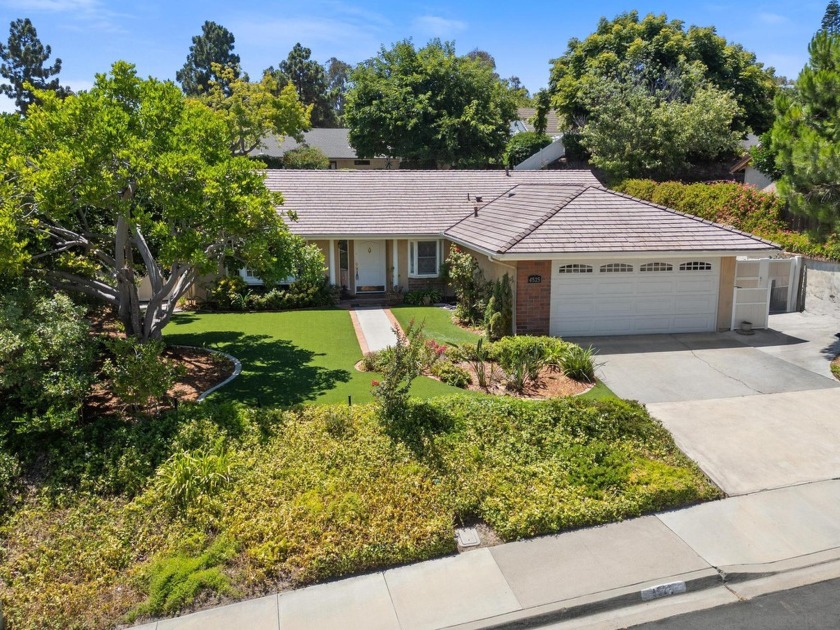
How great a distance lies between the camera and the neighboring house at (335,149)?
5097cm

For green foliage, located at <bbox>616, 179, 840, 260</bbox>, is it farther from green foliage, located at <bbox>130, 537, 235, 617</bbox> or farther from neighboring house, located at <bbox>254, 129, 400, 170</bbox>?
neighboring house, located at <bbox>254, 129, 400, 170</bbox>

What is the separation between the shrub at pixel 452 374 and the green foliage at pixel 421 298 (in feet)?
26.7

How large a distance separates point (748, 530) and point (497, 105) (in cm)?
3891

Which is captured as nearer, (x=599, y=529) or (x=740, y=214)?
(x=599, y=529)

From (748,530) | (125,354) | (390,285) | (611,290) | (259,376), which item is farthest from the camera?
(390,285)

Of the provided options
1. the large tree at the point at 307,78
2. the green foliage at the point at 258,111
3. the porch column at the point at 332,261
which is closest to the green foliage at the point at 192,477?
the porch column at the point at 332,261

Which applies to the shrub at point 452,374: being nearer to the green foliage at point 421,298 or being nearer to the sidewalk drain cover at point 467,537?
the sidewalk drain cover at point 467,537

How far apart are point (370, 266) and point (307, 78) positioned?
52649 millimetres

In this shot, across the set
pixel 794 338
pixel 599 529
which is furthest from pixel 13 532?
pixel 794 338

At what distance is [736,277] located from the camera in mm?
17266

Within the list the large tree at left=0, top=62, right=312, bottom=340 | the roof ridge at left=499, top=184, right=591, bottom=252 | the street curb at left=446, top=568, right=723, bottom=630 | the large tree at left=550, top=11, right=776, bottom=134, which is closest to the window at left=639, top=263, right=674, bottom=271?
the roof ridge at left=499, top=184, right=591, bottom=252

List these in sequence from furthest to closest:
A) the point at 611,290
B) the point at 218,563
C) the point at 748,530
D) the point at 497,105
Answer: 1. the point at 497,105
2. the point at 611,290
3. the point at 748,530
4. the point at 218,563

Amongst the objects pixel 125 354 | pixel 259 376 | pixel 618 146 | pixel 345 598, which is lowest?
pixel 345 598

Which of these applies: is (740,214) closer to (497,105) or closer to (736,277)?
(736,277)
